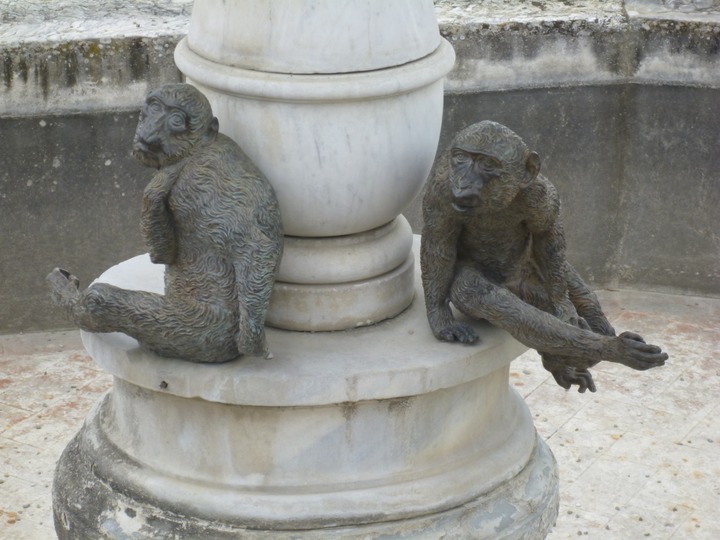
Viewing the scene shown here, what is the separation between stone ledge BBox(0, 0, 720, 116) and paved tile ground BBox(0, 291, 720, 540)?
1124mm

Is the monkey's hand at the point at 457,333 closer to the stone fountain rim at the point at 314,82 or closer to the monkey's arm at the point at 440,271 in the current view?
the monkey's arm at the point at 440,271

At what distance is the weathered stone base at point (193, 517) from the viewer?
11.9 ft

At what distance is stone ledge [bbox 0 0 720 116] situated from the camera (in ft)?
19.9

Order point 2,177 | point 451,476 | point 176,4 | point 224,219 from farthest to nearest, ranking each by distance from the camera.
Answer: point 176,4 → point 2,177 → point 451,476 → point 224,219

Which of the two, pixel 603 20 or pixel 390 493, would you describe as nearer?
pixel 390 493

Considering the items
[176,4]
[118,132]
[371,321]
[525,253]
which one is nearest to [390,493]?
[371,321]

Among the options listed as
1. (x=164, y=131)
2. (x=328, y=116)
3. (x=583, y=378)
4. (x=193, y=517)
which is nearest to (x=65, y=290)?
(x=164, y=131)

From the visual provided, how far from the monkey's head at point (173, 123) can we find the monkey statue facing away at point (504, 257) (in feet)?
2.04

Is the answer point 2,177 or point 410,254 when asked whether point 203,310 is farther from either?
point 2,177

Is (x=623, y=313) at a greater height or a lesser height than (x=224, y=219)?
lesser

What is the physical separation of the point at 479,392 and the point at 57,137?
9.65 ft

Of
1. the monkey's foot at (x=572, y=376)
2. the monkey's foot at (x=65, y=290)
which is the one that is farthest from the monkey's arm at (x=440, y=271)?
the monkey's foot at (x=65, y=290)

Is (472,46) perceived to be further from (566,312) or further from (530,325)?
(530,325)

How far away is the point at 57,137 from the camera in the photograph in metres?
6.10
